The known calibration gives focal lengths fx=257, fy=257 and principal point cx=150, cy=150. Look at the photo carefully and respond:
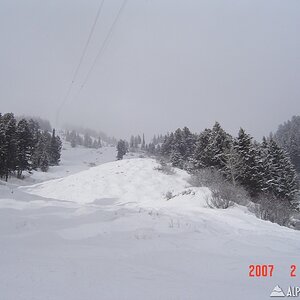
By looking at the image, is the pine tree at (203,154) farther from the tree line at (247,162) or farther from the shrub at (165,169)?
the shrub at (165,169)

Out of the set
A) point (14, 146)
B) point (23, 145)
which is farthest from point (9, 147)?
point (23, 145)

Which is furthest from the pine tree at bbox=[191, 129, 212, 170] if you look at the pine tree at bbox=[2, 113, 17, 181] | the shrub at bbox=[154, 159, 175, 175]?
the pine tree at bbox=[2, 113, 17, 181]

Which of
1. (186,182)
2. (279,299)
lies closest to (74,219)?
(279,299)

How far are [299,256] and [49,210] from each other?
996cm

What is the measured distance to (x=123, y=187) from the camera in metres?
33.1

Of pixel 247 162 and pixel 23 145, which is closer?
pixel 247 162

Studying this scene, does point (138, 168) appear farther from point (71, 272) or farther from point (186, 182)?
point (71, 272)

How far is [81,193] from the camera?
103 ft
